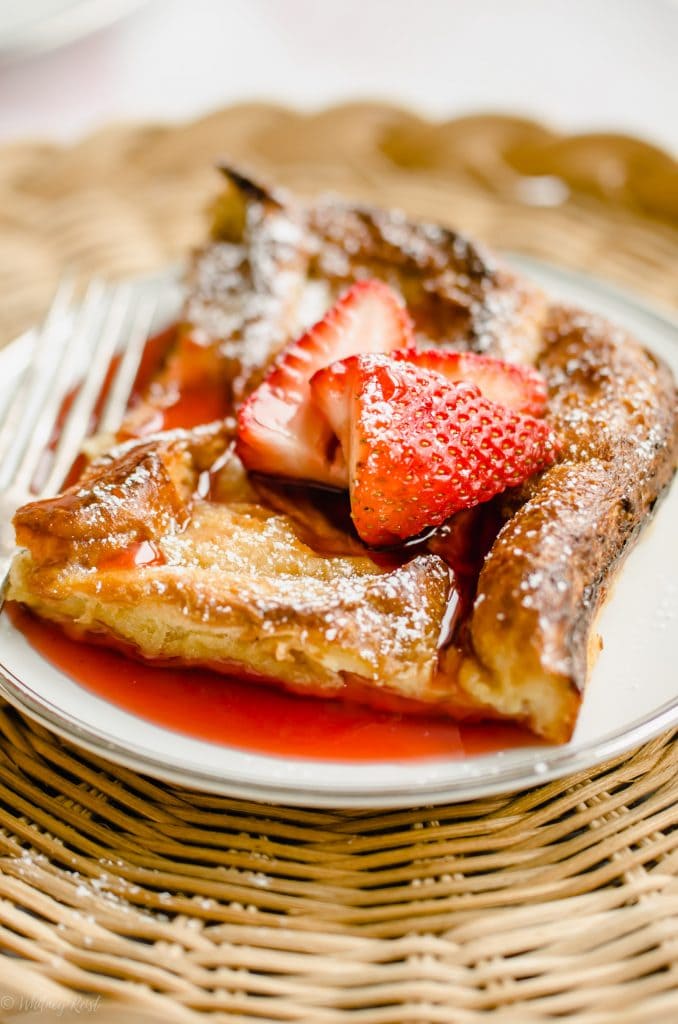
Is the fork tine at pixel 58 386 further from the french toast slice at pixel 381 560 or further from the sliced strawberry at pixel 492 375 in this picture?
the sliced strawberry at pixel 492 375

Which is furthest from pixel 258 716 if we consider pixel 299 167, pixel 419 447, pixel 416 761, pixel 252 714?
pixel 299 167

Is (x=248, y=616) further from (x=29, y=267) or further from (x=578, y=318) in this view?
(x=29, y=267)

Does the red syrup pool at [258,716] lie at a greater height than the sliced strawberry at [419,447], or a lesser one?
lesser

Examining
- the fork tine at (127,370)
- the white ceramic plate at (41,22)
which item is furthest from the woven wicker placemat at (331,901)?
the white ceramic plate at (41,22)

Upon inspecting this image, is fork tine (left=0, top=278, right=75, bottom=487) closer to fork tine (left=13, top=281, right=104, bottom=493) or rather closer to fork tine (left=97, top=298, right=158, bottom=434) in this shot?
fork tine (left=13, top=281, right=104, bottom=493)

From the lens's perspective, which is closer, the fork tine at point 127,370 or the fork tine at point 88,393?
the fork tine at point 88,393

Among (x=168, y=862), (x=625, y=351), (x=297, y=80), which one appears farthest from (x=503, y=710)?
(x=297, y=80)

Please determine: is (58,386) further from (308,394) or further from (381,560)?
(381,560)
